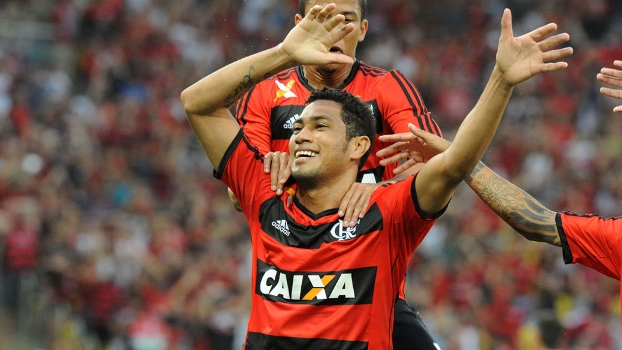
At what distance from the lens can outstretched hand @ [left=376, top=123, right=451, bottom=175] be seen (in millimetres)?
4734

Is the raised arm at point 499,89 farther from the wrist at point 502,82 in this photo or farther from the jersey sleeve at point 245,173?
the jersey sleeve at point 245,173

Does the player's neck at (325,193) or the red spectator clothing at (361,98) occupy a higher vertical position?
the red spectator clothing at (361,98)

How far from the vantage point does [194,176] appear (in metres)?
13.7

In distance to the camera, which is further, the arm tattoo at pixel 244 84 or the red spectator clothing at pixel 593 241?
the red spectator clothing at pixel 593 241

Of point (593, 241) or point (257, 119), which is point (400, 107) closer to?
point (257, 119)

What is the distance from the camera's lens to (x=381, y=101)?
5.37 m

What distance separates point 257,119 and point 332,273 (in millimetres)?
1323

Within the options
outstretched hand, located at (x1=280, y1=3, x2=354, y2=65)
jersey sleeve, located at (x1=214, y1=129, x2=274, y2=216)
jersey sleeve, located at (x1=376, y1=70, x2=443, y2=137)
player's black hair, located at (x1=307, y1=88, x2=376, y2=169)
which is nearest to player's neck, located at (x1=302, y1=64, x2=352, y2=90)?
jersey sleeve, located at (x1=376, y1=70, x2=443, y2=137)

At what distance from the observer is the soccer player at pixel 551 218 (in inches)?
191

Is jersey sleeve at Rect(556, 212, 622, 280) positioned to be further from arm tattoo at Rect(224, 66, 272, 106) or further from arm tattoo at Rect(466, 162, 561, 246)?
arm tattoo at Rect(224, 66, 272, 106)

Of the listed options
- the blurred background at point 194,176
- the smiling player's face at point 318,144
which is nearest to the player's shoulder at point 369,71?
the smiling player's face at point 318,144

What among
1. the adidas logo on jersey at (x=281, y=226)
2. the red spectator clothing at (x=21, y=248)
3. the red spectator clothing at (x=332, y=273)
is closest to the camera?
the red spectator clothing at (x=332, y=273)

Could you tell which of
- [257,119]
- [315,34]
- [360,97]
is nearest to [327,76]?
[360,97]

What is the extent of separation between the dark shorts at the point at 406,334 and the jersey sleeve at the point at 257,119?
45.7 inches
